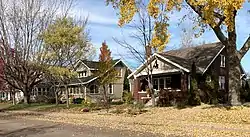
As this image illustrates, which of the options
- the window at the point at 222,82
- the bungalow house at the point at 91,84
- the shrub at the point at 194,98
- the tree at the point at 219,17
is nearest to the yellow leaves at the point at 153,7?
the tree at the point at 219,17

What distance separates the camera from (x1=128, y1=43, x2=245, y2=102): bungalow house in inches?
1355

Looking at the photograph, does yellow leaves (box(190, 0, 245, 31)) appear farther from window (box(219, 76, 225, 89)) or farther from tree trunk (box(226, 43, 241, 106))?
window (box(219, 76, 225, 89))

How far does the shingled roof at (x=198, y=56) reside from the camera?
35.5m

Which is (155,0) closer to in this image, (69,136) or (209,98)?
(69,136)

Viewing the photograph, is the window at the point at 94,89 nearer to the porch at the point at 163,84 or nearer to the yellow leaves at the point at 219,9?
the porch at the point at 163,84

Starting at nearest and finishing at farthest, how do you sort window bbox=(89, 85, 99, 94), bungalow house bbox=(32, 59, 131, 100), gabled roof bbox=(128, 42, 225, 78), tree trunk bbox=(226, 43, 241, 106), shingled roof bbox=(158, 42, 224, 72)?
tree trunk bbox=(226, 43, 241, 106)
gabled roof bbox=(128, 42, 225, 78)
shingled roof bbox=(158, 42, 224, 72)
bungalow house bbox=(32, 59, 131, 100)
window bbox=(89, 85, 99, 94)

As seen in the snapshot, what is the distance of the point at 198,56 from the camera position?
38.0 metres

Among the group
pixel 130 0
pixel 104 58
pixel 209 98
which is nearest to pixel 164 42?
pixel 130 0

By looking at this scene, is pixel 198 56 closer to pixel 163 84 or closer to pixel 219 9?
pixel 163 84

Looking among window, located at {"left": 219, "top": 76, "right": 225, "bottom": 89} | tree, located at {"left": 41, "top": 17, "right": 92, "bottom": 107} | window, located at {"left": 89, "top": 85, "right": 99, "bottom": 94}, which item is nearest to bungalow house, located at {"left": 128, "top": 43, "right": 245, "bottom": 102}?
window, located at {"left": 219, "top": 76, "right": 225, "bottom": 89}

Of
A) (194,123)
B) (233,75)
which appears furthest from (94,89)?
A: (194,123)

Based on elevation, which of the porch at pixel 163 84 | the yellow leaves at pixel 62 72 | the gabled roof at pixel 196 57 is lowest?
the porch at pixel 163 84

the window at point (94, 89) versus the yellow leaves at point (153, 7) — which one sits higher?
the yellow leaves at point (153, 7)

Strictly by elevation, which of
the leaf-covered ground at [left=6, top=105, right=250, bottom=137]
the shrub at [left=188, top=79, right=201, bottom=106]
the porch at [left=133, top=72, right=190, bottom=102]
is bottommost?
the leaf-covered ground at [left=6, top=105, right=250, bottom=137]
